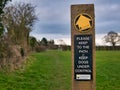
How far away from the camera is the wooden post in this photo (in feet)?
29.3

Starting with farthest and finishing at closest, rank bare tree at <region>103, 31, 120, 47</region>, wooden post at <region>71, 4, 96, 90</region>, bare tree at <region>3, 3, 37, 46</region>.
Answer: bare tree at <region>103, 31, 120, 47</region> → bare tree at <region>3, 3, 37, 46</region> → wooden post at <region>71, 4, 96, 90</region>

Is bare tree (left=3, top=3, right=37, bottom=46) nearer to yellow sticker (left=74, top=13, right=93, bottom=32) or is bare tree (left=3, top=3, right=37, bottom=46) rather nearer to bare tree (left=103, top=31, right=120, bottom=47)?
yellow sticker (left=74, top=13, right=93, bottom=32)

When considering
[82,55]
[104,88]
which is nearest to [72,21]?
[82,55]

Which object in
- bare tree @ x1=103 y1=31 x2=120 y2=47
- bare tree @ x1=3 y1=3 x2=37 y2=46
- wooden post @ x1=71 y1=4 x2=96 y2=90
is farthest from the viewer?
bare tree @ x1=103 y1=31 x2=120 y2=47

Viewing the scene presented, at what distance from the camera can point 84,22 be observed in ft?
29.3

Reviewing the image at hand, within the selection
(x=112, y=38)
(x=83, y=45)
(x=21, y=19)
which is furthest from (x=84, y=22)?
(x=112, y=38)

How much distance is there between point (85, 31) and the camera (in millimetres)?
8969

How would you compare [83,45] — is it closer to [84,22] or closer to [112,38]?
[84,22]

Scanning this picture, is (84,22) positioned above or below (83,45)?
above

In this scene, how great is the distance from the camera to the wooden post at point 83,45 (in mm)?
8922

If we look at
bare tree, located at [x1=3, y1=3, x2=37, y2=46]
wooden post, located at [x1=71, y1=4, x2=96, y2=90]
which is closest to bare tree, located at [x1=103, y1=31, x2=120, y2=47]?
bare tree, located at [x1=3, y1=3, x2=37, y2=46]

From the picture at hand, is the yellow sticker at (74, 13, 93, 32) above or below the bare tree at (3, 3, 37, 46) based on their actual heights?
below

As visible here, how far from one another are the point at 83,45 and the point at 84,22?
553mm

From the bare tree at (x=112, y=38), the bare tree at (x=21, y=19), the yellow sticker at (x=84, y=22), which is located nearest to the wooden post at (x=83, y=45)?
the yellow sticker at (x=84, y=22)
